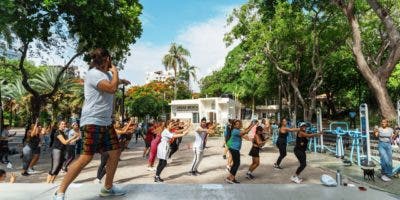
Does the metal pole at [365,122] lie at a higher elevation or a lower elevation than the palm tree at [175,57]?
lower

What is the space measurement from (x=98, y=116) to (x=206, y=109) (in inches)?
1983

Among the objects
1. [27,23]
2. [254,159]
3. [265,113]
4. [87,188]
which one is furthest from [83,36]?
[265,113]

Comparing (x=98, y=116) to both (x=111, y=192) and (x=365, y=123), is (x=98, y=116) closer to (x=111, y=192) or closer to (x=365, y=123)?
(x=111, y=192)

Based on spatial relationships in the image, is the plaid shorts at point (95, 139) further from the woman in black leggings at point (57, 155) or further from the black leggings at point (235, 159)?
the black leggings at point (235, 159)

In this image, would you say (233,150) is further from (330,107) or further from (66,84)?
(330,107)

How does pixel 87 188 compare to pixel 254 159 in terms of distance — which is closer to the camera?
pixel 87 188

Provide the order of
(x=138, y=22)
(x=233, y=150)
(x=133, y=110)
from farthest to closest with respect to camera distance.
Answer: (x=133, y=110) → (x=138, y=22) → (x=233, y=150)

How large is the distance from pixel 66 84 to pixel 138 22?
24.1 meters

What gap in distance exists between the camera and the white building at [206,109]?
175 feet

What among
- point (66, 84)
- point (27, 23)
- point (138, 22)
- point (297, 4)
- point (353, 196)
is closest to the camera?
point (353, 196)

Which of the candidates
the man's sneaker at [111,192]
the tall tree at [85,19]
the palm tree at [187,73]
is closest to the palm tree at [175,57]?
the palm tree at [187,73]

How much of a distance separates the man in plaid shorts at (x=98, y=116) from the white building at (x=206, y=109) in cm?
4736

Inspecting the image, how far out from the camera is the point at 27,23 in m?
18.1

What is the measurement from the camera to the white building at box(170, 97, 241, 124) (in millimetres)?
53434
